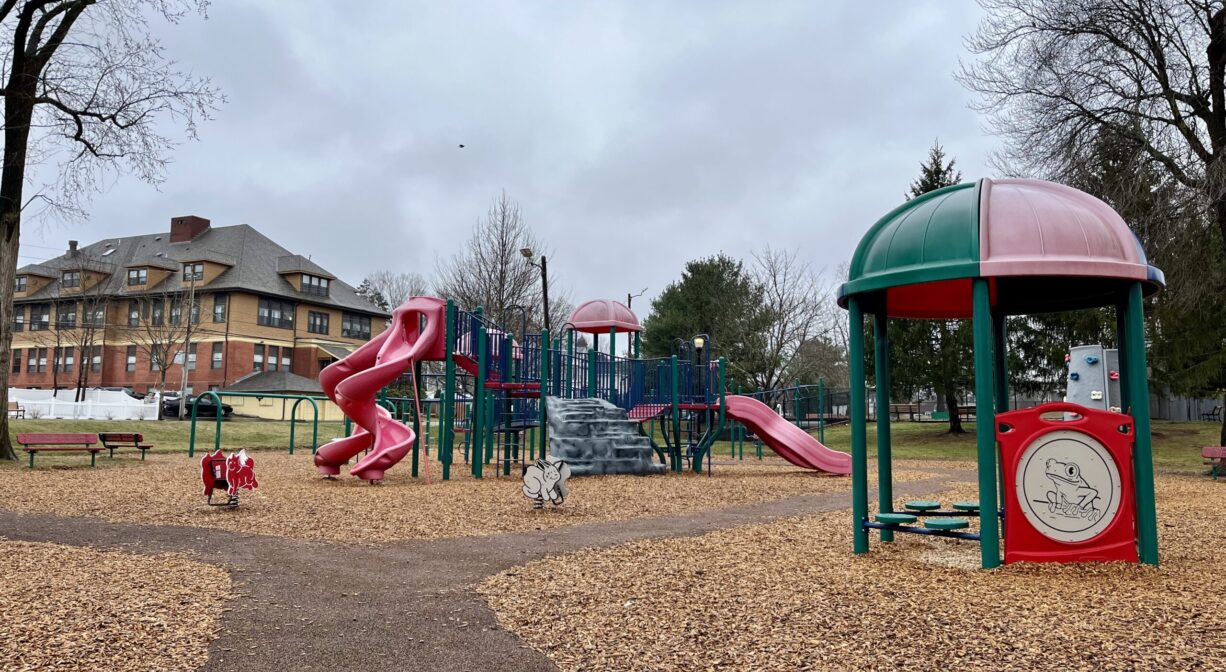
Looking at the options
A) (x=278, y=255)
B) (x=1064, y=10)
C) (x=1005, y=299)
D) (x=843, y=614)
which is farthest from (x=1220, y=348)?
(x=278, y=255)

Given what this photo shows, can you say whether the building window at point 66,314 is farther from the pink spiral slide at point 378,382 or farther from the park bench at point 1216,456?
the park bench at point 1216,456

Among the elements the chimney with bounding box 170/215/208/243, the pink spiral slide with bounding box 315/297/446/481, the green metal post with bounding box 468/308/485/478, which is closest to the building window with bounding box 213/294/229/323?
the chimney with bounding box 170/215/208/243

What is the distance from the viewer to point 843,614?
5180mm

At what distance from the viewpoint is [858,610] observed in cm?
525

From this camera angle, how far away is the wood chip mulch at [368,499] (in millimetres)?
9766

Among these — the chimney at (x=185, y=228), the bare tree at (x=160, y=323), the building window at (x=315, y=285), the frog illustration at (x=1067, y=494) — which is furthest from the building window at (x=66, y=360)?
the frog illustration at (x=1067, y=494)

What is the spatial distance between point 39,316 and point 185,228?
12.0m

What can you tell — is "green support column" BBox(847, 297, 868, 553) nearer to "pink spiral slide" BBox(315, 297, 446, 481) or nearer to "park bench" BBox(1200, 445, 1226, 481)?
"pink spiral slide" BBox(315, 297, 446, 481)

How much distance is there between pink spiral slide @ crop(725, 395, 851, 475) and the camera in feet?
60.7

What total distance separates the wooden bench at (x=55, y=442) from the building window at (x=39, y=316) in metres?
49.9

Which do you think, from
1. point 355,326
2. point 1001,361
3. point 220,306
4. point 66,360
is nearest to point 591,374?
point 1001,361

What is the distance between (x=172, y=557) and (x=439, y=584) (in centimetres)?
273

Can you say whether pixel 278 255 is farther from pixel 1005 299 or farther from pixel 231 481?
A: pixel 1005 299

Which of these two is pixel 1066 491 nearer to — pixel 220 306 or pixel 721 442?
pixel 721 442
